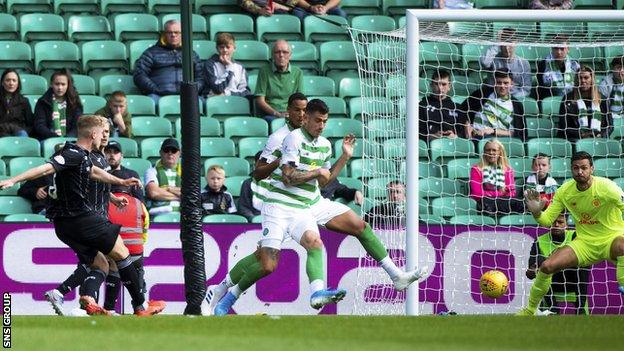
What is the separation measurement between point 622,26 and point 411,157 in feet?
14.4

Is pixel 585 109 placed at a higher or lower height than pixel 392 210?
higher

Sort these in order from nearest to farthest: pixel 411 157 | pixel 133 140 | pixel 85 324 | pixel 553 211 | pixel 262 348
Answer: pixel 262 348, pixel 85 324, pixel 411 157, pixel 553 211, pixel 133 140

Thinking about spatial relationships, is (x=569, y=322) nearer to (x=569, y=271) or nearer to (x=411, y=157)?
(x=411, y=157)

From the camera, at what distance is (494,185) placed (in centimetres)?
1588

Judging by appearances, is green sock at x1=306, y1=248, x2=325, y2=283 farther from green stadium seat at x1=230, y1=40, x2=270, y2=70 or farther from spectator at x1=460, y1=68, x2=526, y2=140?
green stadium seat at x1=230, y1=40, x2=270, y2=70

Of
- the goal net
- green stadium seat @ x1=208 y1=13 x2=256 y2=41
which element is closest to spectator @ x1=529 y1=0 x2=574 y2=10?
the goal net

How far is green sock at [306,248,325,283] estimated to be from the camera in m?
12.7

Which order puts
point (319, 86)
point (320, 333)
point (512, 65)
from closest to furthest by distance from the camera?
point (320, 333)
point (512, 65)
point (319, 86)

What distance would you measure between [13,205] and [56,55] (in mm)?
2812

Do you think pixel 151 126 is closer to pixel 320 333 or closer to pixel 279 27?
pixel 279 27

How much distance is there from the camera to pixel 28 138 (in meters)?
16.7

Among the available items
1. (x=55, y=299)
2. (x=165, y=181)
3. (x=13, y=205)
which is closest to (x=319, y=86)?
(x=165, y=181)

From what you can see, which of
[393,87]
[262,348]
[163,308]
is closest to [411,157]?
[393,87]

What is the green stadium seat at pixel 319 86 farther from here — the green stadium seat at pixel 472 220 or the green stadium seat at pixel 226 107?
the green stadium seat at pixel 472 220
